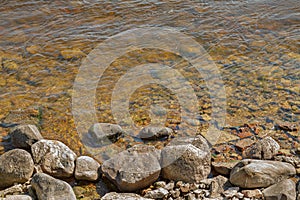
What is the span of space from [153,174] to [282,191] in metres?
1.29

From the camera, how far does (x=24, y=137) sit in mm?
4523

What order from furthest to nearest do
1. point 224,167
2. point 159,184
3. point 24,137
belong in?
point 24,137 → point 224,167 → point 159,184

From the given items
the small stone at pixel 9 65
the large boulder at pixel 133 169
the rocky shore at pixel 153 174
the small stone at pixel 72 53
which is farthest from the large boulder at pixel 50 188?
the small stone at pixel 72 53

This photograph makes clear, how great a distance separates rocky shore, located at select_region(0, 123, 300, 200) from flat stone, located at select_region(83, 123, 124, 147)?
1.33 feet

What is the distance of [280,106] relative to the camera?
5320mm

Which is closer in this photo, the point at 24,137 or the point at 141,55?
the point at 24,137

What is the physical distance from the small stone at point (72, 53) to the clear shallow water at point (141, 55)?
0.02 metres

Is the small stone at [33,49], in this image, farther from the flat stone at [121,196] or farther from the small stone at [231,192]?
the small stone at [231,192]

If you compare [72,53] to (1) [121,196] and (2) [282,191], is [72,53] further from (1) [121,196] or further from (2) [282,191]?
(2) [282,191]

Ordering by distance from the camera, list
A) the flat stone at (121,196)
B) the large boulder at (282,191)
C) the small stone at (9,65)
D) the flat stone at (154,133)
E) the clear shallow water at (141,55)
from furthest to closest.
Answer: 1. the small stone at (9,65)
2. the clear shallow water at (141,55)
3. the flat stone at (154,133)
4. the flat stone at (121,196)
5. the large boulder at (282,191)

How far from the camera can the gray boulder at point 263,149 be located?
435cm

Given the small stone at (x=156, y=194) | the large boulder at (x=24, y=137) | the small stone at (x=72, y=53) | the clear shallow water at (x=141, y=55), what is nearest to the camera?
the small stone at (x=156, y=194)

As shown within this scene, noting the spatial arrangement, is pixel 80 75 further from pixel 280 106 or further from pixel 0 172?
pixel 280 106

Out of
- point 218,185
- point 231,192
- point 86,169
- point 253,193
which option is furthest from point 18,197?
point 253,193
